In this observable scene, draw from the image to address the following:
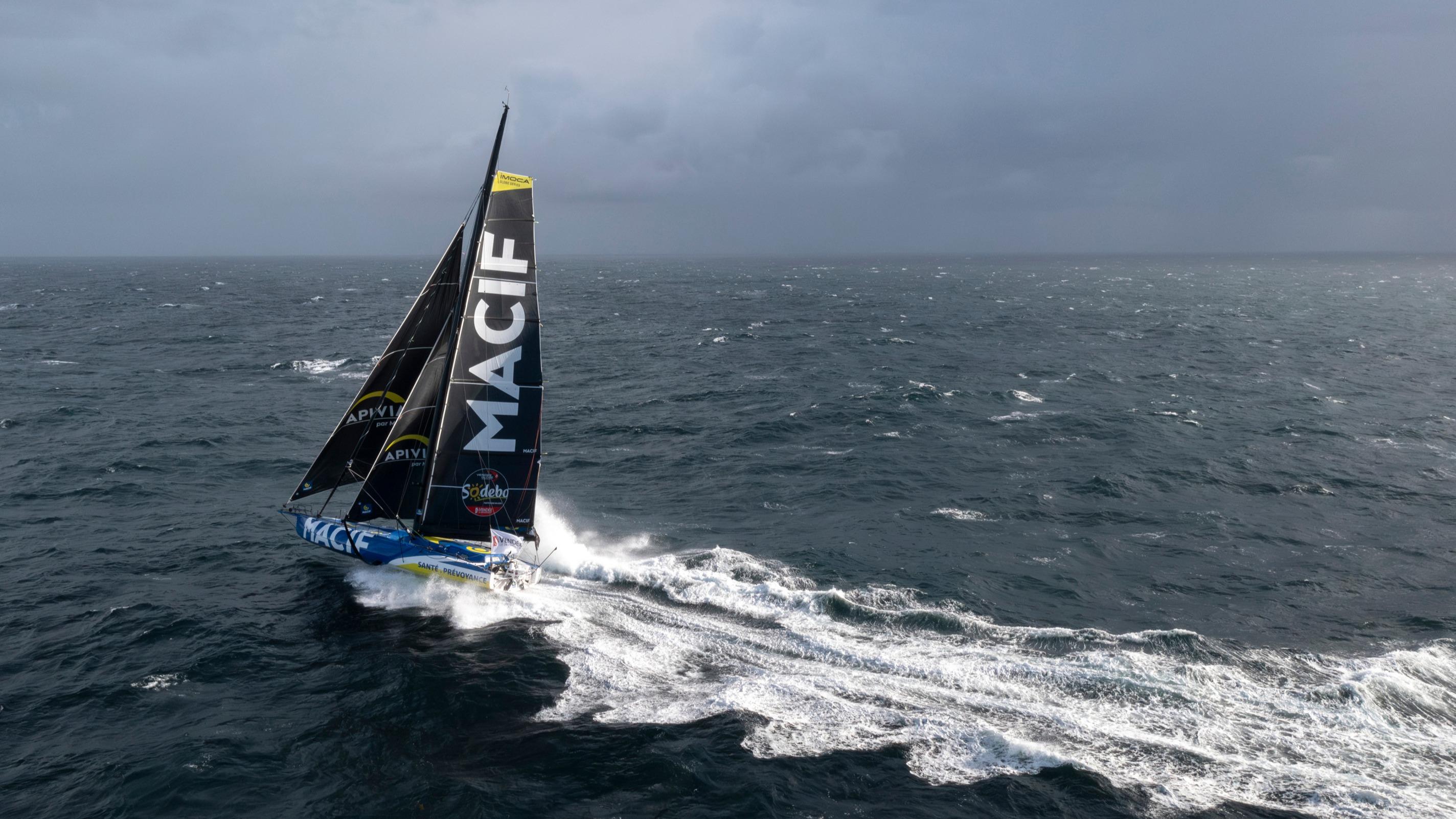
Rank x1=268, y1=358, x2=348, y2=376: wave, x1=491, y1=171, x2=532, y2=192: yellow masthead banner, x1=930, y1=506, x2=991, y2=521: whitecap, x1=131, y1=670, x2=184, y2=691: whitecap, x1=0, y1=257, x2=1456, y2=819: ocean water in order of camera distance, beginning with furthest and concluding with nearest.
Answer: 1. x1=268, y1=358, x2=348, y2=376: wave
2. x1=930, y1=506, x2=991, y2=521: whitecap
3. x1=491, y1=171, x2=532, y2=192: yellow masthead banner
4. x1=131, y1=670, x2=184, y2=691: whitecap
5. x1=0, y1=257, x2=1456, y2=819: ocean water

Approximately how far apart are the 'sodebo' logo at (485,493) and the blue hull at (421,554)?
129 centimetres

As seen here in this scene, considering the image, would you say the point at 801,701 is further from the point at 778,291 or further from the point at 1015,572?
the point at 778,291

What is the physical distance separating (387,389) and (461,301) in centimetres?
503

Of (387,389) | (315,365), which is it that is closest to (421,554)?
(387,389)

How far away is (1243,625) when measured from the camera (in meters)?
25.7

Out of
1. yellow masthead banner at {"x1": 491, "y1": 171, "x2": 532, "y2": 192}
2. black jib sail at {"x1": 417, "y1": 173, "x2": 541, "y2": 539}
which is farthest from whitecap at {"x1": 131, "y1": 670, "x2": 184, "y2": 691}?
yellow masthead banner at {"x1": 491, "y1": 171, "x2": 532, "y2": 192}

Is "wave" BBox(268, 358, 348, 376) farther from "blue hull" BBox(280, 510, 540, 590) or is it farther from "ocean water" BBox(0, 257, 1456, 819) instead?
"blue hull" BBox(280, 510, 540, 590)

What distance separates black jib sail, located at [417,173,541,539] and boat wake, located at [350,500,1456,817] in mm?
2638

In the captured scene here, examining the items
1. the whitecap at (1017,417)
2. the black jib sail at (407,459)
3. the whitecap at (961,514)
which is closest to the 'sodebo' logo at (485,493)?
the black jib sail at (407,459)

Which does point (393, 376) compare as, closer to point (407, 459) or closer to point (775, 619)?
point (407, 459)

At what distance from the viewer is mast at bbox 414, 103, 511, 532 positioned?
25.3m

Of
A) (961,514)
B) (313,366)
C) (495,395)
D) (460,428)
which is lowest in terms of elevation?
(961,514)

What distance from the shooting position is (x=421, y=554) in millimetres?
26953

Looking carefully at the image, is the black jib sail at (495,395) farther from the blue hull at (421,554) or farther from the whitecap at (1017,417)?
the whitecap at (1017,417)
